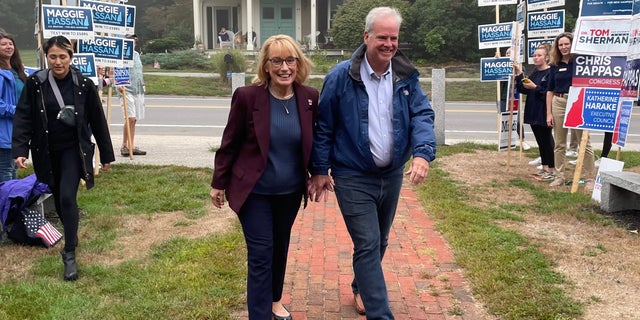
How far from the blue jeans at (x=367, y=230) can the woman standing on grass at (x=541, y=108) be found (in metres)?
5.32

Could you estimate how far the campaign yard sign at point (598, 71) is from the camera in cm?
700

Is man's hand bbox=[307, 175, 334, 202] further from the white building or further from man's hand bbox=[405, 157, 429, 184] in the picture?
the white building

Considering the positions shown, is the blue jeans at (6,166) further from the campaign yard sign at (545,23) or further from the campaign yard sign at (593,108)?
the campaign yard sign at (545,23)

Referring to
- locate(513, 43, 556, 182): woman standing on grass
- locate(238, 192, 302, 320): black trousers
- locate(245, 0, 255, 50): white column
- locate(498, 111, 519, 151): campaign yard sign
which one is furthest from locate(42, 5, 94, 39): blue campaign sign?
locate(245, 0, 255, 50): white column

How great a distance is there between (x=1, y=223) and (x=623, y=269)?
212 inches

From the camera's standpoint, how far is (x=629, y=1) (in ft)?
22.4

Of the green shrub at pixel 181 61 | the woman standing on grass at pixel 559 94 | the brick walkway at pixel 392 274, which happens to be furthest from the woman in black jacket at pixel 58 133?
the green shrub at pixel 181 61

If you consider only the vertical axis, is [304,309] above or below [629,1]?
below

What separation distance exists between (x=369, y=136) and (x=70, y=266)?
2647 mm

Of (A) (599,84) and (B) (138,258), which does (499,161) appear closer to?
(A) (599,84)

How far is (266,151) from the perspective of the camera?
3416 millimetres

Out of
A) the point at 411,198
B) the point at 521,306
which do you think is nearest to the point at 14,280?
the point at 521,306

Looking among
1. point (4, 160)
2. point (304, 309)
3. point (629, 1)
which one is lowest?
point (304, 309)

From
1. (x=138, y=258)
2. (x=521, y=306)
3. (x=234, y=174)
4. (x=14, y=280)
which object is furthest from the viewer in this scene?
(x=138, y=258)
